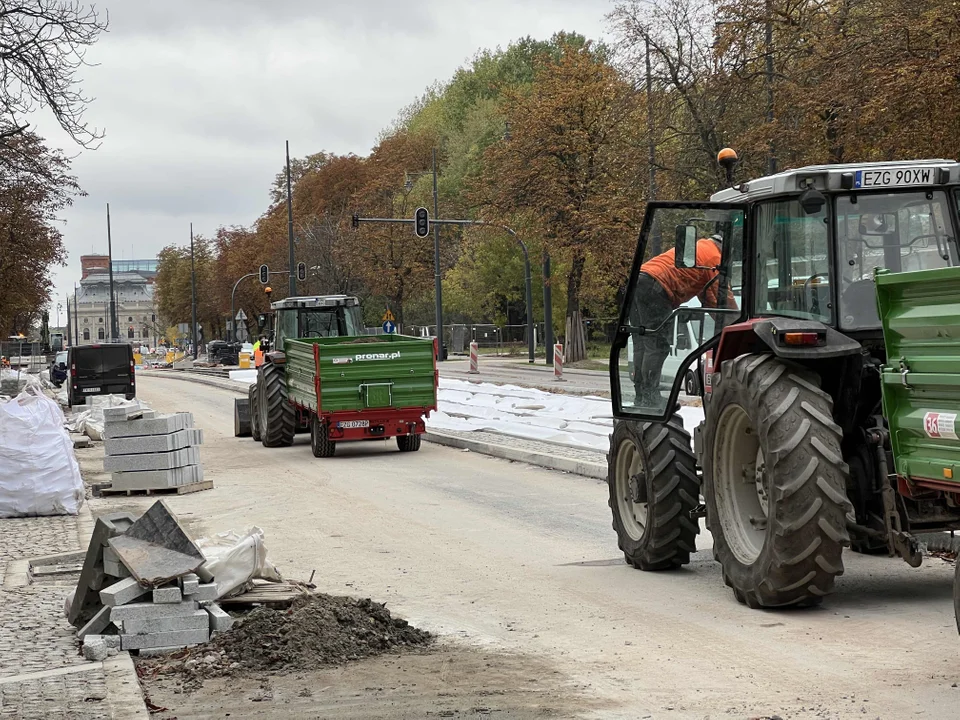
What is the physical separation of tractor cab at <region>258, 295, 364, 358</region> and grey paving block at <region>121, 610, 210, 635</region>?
59.3 ft

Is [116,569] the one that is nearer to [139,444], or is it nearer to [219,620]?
[219,620]

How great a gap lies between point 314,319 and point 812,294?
18310mm

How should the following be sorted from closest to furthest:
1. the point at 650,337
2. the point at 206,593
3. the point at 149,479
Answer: the point at 206,593
the point at 650,337
the point at 149,479

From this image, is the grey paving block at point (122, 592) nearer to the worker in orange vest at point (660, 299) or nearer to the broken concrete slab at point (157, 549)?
the broken concrete slab at point (157, 549)

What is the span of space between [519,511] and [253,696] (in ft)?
23.7

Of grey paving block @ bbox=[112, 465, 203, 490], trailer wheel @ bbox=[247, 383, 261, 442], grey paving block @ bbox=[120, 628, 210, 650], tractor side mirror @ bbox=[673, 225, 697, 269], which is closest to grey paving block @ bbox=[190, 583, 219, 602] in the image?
grey paving block @ bbox=[120, 628, 210, 650]

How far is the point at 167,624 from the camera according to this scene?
779cm

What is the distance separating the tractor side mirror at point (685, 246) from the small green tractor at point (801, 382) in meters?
0.01

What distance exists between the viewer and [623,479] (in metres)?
10.3

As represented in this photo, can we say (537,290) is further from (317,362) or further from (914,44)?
(317,362)

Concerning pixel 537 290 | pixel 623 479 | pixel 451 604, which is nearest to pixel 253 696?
pixel 451 604

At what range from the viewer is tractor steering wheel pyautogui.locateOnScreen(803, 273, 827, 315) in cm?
838

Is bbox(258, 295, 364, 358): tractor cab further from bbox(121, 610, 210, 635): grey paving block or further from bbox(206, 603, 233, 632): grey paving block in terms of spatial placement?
bbox(121, 610, 210, 635): grey paving block

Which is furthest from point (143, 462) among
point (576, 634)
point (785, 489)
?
point (785, 489)
